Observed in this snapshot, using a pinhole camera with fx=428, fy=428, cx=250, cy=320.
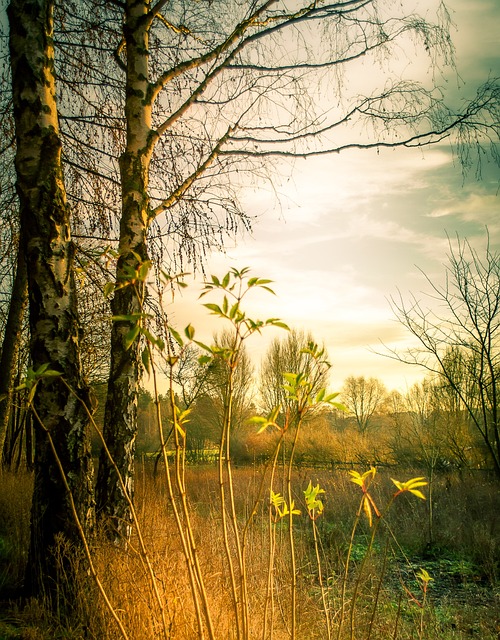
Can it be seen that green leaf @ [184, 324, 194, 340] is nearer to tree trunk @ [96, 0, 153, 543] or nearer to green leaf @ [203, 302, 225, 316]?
green leaf @ [203, 302, 225, 316]

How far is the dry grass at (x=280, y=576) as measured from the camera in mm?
2088

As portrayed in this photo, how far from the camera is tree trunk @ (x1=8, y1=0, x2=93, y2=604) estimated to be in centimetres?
252

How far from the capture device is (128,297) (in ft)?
11.2

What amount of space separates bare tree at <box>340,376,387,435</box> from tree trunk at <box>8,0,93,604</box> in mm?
30397

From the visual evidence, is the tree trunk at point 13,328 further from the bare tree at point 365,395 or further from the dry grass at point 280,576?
the bare tree at point 365,395

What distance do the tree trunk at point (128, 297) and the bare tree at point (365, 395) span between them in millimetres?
29684

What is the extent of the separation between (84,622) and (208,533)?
7.64ft

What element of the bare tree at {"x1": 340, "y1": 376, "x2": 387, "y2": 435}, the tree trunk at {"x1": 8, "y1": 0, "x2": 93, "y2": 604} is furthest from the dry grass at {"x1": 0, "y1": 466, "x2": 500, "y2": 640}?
the bare tree at {"x1": 340, "y1": 376, "x2": 387, "y2": 435}

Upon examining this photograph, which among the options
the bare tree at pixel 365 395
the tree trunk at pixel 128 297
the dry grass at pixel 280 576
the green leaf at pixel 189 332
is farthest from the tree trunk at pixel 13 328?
the bare tree at pixel 365 395

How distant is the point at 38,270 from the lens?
8.68ft

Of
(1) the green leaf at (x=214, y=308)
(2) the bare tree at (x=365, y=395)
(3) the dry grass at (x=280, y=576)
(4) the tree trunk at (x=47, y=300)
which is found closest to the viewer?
(1) the green leaf at (x=214, y=308)

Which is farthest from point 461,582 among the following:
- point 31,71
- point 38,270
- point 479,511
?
point 31,71

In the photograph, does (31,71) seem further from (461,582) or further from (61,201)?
(461,582)

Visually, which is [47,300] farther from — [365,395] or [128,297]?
[365,395]
